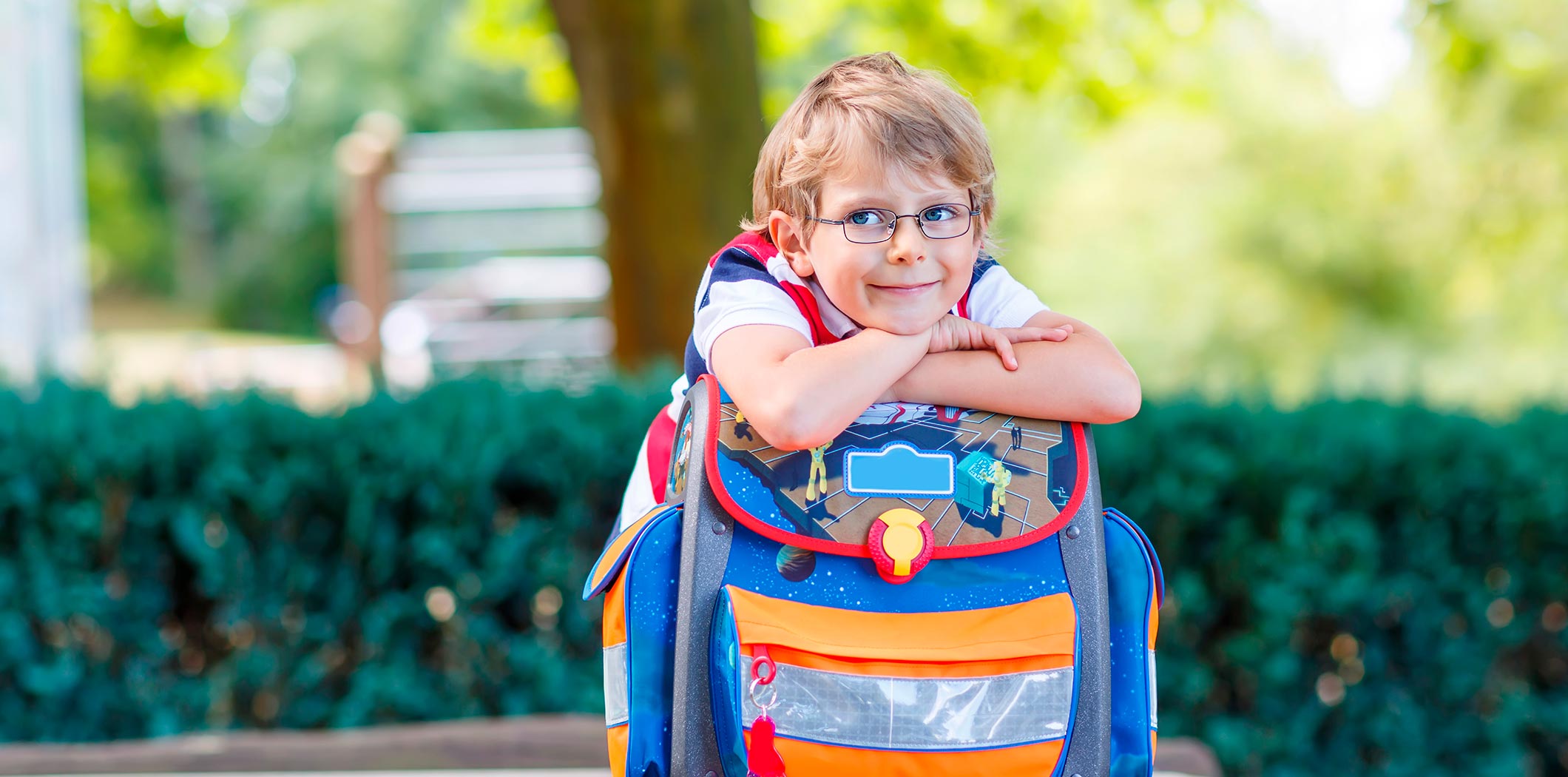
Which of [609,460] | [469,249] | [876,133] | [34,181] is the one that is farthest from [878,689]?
[469,249]

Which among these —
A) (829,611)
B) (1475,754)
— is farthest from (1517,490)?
(829,611)

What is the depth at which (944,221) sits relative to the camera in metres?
1.61

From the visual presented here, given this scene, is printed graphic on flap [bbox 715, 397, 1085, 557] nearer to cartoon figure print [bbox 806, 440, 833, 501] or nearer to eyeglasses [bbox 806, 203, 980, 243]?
cartoon figure print [bbox 806, 440, 833, 501]

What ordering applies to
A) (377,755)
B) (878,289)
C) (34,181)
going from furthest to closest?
(34,181)
(377,755)
(878,289)

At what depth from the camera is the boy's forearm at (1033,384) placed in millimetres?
1620

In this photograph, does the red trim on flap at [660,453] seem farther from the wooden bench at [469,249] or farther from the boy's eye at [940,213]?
the wooden bench at [469,249]

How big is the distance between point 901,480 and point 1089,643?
1.10 feet

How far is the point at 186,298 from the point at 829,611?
31754mm

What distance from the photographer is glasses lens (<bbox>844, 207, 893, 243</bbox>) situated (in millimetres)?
1584

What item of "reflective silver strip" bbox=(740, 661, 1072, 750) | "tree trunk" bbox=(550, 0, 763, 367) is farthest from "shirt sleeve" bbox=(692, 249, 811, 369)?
"tree trunk" bbox=(550, 0, 763, 367)

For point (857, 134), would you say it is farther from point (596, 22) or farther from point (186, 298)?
point (186, 298)

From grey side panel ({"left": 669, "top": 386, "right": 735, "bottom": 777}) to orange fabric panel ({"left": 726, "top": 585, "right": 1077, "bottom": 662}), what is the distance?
0.16ft

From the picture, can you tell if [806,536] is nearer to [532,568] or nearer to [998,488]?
[998,488]

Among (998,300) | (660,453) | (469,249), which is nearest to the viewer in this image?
(998,300)
